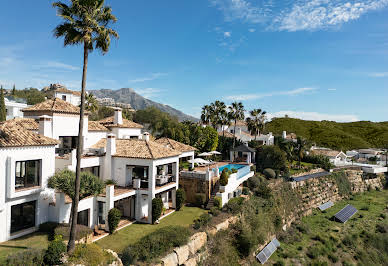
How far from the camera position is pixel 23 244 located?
623 inches

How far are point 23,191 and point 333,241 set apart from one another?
35.6 m

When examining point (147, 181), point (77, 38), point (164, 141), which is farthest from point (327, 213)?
point (77, 38)

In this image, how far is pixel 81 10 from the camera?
49.1ft

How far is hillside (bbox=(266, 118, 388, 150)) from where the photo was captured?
370 ft

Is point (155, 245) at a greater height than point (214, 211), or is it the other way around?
point (155, 245)

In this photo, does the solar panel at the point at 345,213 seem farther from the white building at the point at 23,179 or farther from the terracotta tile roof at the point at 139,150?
the white building at the point at 23,179

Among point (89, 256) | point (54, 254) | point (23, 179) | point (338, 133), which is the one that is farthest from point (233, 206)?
point (338, 133)

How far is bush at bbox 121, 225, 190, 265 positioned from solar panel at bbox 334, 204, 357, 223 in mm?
30344

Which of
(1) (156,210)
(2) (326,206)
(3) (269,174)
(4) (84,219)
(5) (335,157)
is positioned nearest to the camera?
(4) (84,219)

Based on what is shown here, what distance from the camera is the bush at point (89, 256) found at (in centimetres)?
1434

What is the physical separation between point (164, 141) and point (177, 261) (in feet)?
70.6

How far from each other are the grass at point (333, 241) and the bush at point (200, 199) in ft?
31.7

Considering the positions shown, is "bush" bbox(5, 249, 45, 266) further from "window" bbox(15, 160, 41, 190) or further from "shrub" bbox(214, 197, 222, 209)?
"shrub" bbox(214, 197, 222, 209)

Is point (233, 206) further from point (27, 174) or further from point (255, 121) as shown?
point (255, 121)
